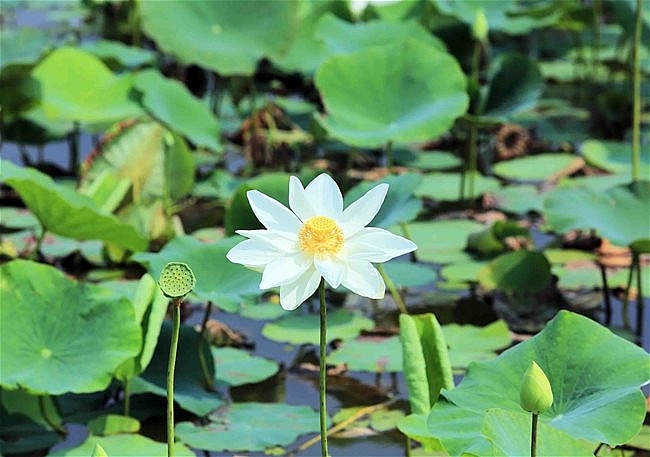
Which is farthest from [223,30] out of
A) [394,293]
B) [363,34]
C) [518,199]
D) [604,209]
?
[604,209]

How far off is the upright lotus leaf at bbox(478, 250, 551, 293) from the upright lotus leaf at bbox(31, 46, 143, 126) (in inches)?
38.0

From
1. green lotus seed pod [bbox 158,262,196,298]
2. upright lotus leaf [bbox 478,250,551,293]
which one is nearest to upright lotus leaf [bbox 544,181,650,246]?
upright lotus leaf [bbox 478,250,551,293]

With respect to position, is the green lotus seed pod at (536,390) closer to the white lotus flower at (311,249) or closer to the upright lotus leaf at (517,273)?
the white lotus flower at (311,249)

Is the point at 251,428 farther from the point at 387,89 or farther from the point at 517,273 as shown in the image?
the point at 387,89

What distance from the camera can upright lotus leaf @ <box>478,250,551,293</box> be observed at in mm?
2111

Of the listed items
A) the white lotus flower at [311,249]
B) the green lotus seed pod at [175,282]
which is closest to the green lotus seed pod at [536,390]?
the white lotus flower at [311,249]

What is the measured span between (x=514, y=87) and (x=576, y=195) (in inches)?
25.4

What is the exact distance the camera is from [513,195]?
2.64 m

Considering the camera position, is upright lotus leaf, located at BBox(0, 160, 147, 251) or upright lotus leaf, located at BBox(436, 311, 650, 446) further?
upright lotus leaf, located at BBox(0, 160, 147, 251)

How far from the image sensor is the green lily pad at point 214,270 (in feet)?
5.21

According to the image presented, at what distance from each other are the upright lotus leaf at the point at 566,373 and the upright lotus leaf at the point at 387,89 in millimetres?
983

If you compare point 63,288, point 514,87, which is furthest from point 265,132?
point 63,288

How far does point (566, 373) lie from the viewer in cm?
129

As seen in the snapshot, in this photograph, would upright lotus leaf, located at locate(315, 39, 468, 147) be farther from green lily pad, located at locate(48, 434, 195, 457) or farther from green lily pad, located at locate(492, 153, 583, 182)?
green lily pad, located at locate(48, 434, 195, 457)
